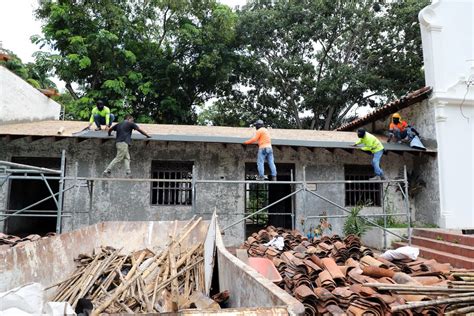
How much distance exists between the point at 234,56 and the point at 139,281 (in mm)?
16050

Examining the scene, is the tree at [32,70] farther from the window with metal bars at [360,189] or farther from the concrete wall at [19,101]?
the window with metal bars at [360,189]

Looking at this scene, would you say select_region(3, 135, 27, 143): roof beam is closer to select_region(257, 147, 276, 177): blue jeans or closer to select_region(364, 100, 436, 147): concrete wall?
select_region(257, 147, 276, 177): blue jeans

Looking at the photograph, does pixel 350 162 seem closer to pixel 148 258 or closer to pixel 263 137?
pixel 263 137

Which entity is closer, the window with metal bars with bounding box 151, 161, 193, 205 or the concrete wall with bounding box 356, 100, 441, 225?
the window with metal bars with bounding box 151, 161, 193, 205

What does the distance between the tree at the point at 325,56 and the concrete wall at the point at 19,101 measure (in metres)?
10.5

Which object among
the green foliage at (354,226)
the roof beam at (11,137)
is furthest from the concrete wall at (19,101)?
the green foliage at (354,226)

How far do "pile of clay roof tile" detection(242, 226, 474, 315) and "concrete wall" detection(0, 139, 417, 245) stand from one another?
9.53 ft

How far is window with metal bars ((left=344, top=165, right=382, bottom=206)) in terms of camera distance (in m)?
11.1

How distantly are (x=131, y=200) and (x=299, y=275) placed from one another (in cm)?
640

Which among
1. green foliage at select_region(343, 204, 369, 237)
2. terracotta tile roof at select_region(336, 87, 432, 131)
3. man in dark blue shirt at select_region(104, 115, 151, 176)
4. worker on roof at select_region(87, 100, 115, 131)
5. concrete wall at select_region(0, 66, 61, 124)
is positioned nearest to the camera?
man in dark blue shirt at select_region(104, 115, 151, 176)

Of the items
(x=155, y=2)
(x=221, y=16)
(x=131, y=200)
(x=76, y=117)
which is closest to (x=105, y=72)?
(x=76, y=117)

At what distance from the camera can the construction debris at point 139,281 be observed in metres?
4.57

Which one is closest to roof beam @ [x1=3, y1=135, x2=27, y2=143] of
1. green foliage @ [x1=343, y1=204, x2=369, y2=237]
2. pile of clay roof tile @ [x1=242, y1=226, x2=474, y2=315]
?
pile of clay roof tile @ [x1=242, y1=226, x2=474, y2=315]

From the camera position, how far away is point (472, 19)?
445 inches
